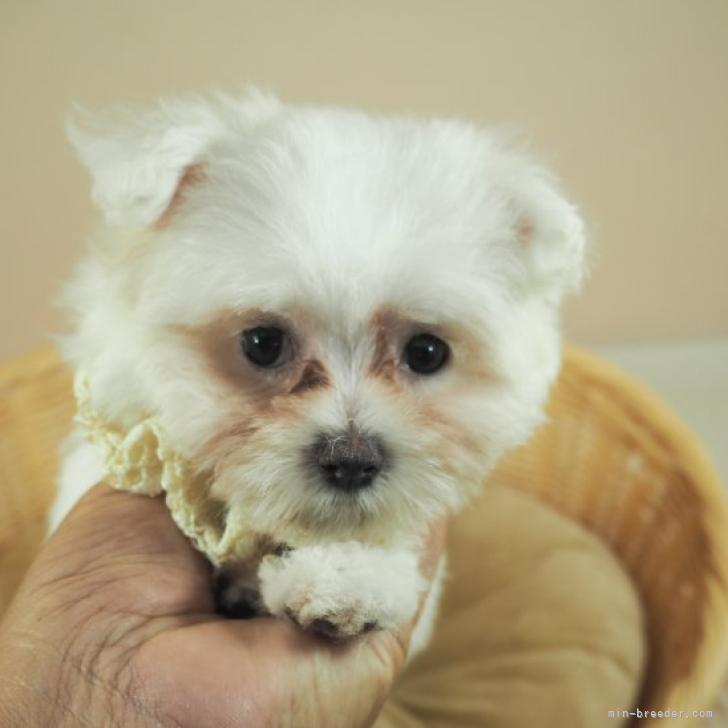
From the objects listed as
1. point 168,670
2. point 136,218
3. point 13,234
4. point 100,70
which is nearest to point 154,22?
point 100,70

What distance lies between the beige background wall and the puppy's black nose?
1.36m

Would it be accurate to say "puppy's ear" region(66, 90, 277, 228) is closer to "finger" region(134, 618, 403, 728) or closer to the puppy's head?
the puppy's head

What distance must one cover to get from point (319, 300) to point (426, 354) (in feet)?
0.70

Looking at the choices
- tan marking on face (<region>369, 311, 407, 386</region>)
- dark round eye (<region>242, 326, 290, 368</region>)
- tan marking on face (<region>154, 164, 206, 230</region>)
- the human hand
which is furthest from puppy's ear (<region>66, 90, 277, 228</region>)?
the human hand

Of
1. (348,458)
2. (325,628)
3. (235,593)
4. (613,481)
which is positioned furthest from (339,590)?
(613,481)

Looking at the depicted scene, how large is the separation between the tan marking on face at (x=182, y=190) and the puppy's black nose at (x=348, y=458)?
0.43 meters

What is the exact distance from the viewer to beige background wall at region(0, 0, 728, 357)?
2334 millimetres

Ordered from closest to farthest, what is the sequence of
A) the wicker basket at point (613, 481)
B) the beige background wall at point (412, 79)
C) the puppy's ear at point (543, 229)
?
the puppy's ear at point (543, 229) → the wicker basket at point (613, 481) → the beige background wall at point (412, 79)

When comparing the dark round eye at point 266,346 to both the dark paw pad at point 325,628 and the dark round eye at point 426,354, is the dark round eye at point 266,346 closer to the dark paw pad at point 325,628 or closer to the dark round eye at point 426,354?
the dark round eye at point 426,354

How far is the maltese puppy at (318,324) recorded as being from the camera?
1097 millimetres

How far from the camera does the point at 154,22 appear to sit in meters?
2.32

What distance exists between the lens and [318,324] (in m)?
1.14

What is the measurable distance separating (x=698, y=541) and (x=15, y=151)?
2187mm

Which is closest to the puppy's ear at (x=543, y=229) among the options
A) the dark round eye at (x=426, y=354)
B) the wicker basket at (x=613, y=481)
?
the dark round eye at (x=426, y=354)
